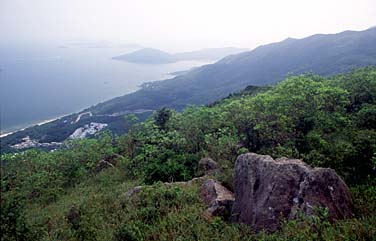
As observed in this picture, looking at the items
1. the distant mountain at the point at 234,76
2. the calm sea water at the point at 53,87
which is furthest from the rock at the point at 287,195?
the calm sea water at the point at 53,87

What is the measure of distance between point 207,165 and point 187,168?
0.76 meters

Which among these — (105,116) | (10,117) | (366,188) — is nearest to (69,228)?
(366,188)

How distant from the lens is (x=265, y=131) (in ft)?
33.9

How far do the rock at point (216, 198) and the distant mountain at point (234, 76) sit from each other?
160 feet

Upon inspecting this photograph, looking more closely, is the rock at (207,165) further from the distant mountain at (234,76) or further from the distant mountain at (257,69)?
the distant mountain at (257,69)

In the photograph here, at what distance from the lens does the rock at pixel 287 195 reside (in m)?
5.36

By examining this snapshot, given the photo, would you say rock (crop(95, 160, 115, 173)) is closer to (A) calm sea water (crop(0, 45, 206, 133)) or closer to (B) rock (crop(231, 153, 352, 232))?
(B) rock (crop(231, 153, 352, 232))

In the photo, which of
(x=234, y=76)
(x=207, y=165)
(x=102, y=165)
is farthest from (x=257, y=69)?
(x=207, y=165)

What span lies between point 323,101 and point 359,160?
4146 millimetres

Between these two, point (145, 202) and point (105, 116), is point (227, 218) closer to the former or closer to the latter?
point (145, 202)

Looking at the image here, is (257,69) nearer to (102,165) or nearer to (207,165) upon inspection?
(102,165)

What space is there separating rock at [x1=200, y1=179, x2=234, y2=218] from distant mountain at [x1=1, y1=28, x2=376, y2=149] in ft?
160

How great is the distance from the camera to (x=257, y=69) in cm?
10225

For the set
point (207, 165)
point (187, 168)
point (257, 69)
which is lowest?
point (257, 69)
